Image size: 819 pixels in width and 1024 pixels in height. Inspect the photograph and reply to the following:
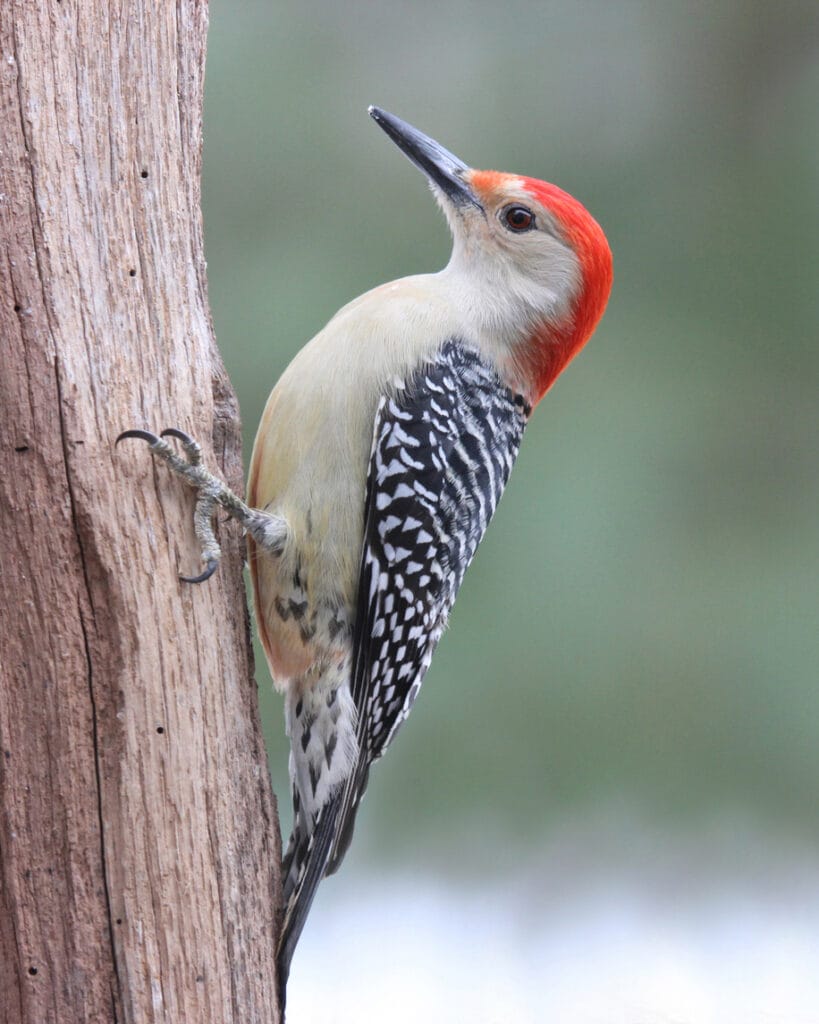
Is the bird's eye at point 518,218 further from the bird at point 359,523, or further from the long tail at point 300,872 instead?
the long tail at point 300,872

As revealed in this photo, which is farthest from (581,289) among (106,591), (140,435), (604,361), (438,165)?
(604,361)

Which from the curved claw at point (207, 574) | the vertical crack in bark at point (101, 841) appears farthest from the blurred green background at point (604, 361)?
the vertical crack in bark at point (101, 841)

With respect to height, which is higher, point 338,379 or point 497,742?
point 338,379

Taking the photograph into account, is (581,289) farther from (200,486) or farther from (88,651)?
(88,651)

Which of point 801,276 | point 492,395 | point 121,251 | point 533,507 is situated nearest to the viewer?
point 121,251

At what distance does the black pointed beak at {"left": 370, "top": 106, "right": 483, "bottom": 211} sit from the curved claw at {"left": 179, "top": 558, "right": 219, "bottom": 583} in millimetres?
1422

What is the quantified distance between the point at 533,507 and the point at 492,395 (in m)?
1.81

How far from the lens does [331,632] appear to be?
267 centimetres

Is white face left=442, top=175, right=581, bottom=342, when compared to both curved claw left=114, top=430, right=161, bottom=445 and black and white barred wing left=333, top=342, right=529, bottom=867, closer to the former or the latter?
black and white barred wing left=333, top=342, right=529, bottom=867

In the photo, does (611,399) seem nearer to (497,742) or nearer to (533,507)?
(533,507)

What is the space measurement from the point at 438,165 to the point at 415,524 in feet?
3.59

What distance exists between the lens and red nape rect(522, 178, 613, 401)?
9.67ft

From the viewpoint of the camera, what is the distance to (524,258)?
3.05m

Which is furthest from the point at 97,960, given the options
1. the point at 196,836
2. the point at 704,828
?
the point at 704,828
